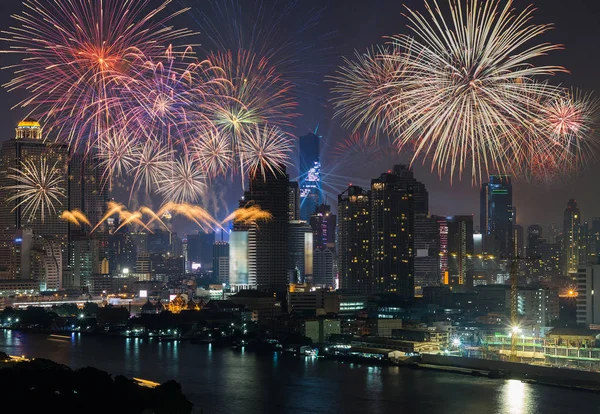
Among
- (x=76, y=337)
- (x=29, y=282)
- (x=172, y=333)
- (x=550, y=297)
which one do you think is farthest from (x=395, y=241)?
(x=29, y=282)

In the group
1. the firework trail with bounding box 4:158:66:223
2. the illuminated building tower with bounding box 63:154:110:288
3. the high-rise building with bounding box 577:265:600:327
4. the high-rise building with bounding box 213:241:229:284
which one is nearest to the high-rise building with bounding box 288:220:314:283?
the high-rise building with bounding box 213:241:229:284

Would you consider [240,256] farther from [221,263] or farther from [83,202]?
[221,263]

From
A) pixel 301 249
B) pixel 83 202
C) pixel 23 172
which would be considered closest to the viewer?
pixel 23 172

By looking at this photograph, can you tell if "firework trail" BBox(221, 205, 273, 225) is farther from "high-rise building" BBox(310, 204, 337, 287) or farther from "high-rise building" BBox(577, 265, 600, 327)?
"high-rise building" BBox(577, 265, 600, 327)

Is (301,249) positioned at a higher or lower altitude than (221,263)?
higher

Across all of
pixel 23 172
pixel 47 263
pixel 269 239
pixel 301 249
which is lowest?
pixel 47 263

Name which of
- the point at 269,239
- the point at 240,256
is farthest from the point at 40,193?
the point at 269,239
